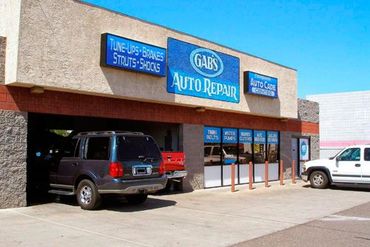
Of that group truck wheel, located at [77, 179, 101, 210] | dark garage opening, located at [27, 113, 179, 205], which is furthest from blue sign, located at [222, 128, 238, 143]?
truck wheel, located at [77, 179, 101, 210]

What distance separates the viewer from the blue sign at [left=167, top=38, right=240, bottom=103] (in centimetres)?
1577

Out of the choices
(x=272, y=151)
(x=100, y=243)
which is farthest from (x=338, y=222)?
(x=272, y=151)

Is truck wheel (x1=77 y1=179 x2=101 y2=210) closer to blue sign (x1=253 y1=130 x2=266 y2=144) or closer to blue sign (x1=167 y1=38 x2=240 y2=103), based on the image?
blue sign (x1=167 y1=38 x2=240 y2=103)

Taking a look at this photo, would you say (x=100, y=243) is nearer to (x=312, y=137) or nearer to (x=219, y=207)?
(x=219, y=207)

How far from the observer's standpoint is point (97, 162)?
1156 centimetres

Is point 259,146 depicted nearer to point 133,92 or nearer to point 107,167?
point 133,92

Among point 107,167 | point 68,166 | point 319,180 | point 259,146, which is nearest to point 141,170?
point 107,167

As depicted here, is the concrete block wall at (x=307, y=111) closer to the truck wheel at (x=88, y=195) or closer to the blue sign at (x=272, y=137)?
the blue sign at (x=272, y=137)

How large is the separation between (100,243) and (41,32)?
6237mm

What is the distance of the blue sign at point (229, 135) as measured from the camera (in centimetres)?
1928

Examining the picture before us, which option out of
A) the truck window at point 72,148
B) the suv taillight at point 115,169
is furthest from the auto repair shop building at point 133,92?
the suv taillight at point 115,169

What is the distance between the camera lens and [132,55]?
1388cm

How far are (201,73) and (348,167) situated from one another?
7124mm

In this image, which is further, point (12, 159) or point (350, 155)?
point (350, 155)
